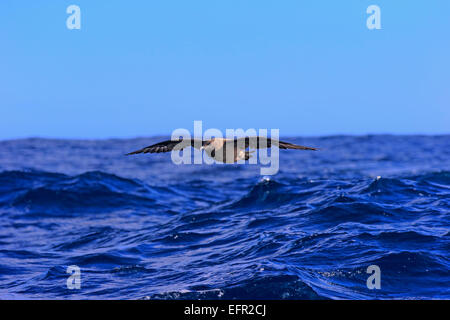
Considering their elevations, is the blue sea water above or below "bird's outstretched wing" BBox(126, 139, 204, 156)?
below

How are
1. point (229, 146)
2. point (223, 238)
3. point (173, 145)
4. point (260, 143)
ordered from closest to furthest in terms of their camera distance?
point (229, 146)
point (260, 143)
point (173, 145)
point (223, 238)

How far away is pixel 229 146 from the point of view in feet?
36.1

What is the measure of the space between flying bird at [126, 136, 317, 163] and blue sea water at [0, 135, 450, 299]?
216cm

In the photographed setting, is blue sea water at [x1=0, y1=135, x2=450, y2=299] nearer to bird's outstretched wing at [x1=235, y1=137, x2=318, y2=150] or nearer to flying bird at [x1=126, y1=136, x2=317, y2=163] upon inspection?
flying bird at [x1=126, y1=136, x2=317, y2=163]

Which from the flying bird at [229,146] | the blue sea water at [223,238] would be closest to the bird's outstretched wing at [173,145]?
the flying bird at [229,146]

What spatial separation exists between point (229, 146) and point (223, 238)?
4.05 m

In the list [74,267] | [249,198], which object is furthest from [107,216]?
[74,267]

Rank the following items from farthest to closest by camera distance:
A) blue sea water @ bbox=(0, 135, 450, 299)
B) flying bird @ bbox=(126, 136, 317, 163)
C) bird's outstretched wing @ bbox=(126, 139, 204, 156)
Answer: bird's outstretched wing @ bbox=(126, 139, 204, 156) → flying bird @ bbox=(126, 136, 317, 163) → blue sea water @ bbox=(0, 135, 450, 299)

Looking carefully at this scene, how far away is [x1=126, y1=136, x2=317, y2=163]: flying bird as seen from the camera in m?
10.9

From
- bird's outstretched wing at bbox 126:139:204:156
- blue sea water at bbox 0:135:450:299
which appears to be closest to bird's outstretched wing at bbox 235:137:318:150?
bird's outstretched wing at bbox 126:139:204:156

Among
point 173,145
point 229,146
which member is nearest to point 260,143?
point 229,146

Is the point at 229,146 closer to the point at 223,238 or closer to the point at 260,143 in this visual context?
the point at 260,143
